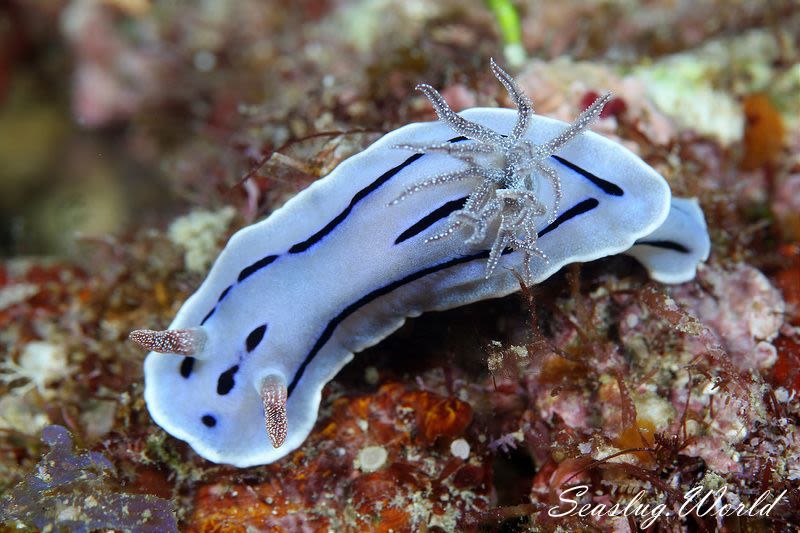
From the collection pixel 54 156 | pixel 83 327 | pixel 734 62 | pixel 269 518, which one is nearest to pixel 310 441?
pixel 269 518

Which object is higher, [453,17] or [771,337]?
[453,17]

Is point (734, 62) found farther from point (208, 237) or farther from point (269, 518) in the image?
point (269, 518)

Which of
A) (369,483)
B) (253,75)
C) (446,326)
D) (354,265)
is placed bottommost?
(369,483)

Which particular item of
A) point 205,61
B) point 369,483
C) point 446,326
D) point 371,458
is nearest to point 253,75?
point 205,61

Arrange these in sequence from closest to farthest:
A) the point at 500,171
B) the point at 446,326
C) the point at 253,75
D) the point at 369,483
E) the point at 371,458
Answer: the point at 500,171 → the point at 369,483 → the point at 371,458 → the point at 446,326 → the point at 253,75

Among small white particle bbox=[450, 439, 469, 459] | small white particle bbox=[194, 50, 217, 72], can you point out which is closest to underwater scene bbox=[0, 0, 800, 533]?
small white particle bbox=[450, 439, 469, 459]

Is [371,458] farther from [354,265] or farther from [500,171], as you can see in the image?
[500,171]

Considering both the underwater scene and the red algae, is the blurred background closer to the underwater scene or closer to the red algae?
the underwater scene
